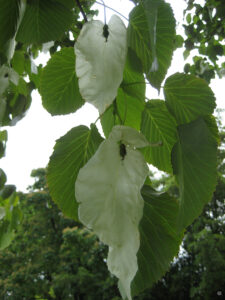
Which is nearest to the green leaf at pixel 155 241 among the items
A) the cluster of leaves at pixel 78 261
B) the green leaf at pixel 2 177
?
the green leaf at pixel 2 177

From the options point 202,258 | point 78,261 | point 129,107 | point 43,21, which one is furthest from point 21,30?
point 78,261

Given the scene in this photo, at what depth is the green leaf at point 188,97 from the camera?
0.83 feet

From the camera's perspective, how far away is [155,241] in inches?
8.9

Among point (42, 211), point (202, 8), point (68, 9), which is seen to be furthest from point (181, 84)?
point (42, 211)

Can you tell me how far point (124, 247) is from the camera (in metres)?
0.15

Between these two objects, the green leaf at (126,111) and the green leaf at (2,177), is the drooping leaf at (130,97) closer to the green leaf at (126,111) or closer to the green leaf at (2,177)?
the green leaf at (126,111)

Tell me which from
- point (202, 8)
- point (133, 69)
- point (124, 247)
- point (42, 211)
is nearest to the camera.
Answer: point (124, 247)

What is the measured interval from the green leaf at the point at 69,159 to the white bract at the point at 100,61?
3.4 inches

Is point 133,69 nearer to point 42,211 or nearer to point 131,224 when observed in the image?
point 131,224

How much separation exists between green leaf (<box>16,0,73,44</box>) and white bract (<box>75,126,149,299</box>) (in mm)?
174

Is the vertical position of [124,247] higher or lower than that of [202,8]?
lower

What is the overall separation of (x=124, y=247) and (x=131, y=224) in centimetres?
1

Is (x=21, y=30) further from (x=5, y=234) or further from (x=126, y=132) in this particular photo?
(x=5, y=234)

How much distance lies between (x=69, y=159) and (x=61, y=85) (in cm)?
8
